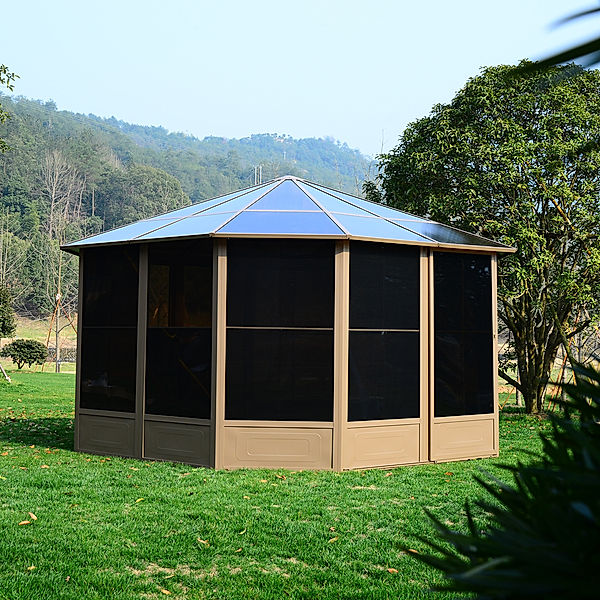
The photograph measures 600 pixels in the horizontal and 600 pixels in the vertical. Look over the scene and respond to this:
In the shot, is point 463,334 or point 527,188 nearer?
point 463,334

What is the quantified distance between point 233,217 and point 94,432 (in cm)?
369

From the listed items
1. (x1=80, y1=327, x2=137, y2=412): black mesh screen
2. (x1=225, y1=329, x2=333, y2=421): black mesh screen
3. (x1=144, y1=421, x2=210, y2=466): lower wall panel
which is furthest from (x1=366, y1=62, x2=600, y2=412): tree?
(x1=144, y1=421, x2=210, y2=466): lower wall panel

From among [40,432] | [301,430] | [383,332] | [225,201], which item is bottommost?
[40,432]

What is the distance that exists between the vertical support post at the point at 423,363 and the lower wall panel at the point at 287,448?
143 cm

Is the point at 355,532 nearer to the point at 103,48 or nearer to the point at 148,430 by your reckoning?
the point at 148,430

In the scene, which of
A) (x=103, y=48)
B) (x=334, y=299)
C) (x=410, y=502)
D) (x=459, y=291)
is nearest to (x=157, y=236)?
(x=334, y=299)

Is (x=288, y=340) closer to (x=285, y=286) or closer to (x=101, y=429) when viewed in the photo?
(x=285, y=286)

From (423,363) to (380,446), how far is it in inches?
49.8

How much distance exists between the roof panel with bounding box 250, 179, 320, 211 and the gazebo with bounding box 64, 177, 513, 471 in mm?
54

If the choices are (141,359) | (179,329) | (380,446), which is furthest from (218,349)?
(380,446)

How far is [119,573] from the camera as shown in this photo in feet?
16.8

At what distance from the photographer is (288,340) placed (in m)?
9.30

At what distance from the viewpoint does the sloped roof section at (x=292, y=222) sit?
9438 mm

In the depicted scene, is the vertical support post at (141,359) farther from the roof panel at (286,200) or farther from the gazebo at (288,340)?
the roof panel at (286,200)
